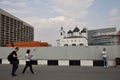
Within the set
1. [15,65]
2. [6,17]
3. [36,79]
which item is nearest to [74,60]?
[15,65]

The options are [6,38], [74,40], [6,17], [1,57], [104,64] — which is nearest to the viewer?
[104,64]

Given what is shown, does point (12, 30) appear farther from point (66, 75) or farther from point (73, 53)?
point (66, 75)

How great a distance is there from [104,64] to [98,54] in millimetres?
1866

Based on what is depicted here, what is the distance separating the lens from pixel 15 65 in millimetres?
13422

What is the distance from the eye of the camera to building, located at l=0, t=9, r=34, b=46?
12094 centimetres

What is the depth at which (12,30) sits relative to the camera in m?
134

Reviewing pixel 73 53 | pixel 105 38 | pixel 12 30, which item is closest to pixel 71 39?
pixel 105 38

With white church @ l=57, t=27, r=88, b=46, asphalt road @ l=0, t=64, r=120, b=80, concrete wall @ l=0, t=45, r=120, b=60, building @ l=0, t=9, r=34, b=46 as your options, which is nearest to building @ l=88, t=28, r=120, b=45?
white church @ l=57, t=27, r=88, b=46

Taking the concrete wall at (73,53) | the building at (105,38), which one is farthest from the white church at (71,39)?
the concrete wall at (73,53)

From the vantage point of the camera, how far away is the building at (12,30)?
12094cm

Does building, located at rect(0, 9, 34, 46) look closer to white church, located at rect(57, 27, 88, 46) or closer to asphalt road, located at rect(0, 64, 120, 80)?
white church, located at rect(57, 27, 88, 46)

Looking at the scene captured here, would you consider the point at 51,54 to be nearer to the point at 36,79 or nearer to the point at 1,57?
the point at 1,57

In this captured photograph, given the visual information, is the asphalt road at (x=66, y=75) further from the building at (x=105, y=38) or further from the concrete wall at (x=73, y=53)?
the building at (x=105, y=38)

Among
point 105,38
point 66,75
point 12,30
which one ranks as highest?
point 12,30
